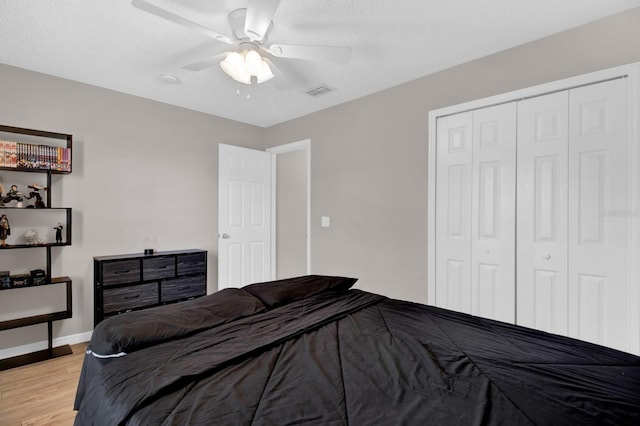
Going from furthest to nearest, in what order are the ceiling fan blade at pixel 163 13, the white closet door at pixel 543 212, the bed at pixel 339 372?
the white closet door at pixel 543 212 → the ceiling fan blade at pixel 163 13 → the bed at pixel 339 372

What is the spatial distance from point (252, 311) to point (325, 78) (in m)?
2.24

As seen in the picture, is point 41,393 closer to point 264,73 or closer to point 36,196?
point 36,196

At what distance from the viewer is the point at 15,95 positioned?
2.76 metres

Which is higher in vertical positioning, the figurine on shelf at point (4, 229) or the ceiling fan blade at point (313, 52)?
the ceiling fan blade at point (313, 52)

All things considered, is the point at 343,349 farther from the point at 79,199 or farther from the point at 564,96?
the point at 79,199

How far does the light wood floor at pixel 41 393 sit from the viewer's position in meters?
1.97

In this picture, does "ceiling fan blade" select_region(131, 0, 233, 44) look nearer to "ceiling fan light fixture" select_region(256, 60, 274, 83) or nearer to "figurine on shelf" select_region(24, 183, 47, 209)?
"ceiling fan light fixture" select_region(256, 60, 274, 83)

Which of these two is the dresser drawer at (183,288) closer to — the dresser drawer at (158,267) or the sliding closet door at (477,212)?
the dresser drawer at (158,267)

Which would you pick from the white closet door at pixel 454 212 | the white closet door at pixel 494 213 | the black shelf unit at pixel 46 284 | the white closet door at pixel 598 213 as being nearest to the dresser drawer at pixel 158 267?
the black shelf unit at pixel 46 284

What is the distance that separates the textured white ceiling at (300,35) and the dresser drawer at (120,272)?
69.6 inches

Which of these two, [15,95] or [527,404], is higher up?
[15,95]

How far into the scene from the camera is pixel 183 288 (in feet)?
11.2

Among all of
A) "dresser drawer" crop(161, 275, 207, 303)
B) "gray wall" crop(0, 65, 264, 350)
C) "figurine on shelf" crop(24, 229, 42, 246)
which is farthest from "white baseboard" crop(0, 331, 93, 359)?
"figurine on shelf" crop(24, 229, 42, 246)

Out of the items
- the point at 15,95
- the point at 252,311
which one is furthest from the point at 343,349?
the point at 15,95
